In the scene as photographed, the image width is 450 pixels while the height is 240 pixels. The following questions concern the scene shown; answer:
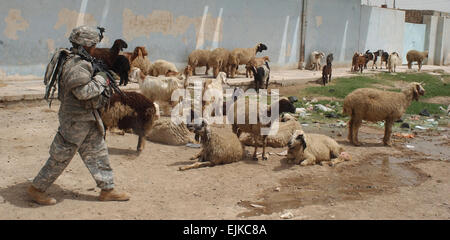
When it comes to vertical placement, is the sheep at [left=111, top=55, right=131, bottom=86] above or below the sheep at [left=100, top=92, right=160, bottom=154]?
above

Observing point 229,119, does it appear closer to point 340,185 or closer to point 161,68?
point 340,185

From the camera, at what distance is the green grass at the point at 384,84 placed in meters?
13.0

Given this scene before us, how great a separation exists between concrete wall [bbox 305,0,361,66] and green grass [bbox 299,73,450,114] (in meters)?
3.77

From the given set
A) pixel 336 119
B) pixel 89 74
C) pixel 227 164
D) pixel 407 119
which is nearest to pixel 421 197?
pixel 227 164

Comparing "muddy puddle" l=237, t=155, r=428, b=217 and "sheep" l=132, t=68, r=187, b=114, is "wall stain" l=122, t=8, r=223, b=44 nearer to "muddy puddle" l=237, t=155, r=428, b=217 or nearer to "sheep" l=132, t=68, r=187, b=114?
"sheep" l=132, t=68, r=187, b=114

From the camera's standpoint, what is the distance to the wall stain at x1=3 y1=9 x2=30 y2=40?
466 inches

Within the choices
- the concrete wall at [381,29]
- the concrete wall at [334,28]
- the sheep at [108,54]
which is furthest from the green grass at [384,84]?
the sheep at [108,54]

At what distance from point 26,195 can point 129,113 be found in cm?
236

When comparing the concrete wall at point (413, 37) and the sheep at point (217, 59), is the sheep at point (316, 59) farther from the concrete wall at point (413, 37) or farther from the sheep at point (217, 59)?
the concrete wall at point (413, 37)

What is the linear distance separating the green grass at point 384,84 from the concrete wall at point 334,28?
3769mm

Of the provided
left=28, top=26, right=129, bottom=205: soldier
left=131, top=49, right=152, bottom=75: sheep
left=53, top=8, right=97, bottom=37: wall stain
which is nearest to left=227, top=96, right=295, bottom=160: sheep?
left=28, top=26, right=129, bottom=205: soldier

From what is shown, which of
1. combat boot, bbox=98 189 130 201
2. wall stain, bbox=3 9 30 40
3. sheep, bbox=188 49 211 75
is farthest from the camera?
sheep, bbox=188 49 211 75

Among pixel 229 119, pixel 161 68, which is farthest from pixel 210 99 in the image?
pixel 161 68

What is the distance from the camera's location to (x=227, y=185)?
595cm
